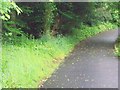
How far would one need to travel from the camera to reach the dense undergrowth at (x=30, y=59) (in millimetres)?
9879

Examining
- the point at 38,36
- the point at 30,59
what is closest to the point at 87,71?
the point at 30,59

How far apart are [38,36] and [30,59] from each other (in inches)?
224

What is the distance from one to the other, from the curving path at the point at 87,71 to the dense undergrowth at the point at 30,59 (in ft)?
1.48

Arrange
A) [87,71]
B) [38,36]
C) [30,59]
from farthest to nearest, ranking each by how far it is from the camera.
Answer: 1. [38,36]
2. [87,71]
3. [30,59]

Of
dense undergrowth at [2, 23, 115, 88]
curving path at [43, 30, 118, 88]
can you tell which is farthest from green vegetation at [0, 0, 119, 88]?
curving path at [43, 30, 118, 88]

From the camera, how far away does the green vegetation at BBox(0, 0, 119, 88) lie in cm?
1021

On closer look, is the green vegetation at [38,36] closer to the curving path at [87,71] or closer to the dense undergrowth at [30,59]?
the dense undergrowth at [30,59]

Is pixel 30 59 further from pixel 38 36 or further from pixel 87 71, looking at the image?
pixel 38 36

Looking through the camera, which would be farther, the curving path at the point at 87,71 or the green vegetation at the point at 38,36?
the curving path at the point at 87,71

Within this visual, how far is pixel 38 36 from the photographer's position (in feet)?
59.0

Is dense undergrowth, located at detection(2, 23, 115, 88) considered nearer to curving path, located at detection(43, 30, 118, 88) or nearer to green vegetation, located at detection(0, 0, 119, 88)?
green vegetation, located at detection(0, 0, 119, 88)

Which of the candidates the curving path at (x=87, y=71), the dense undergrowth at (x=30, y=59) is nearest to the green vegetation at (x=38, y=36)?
the dense undergrowth at (x=30, y=59)

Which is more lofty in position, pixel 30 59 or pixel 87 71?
pixel 30 59

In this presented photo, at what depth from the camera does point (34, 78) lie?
11.2 m
